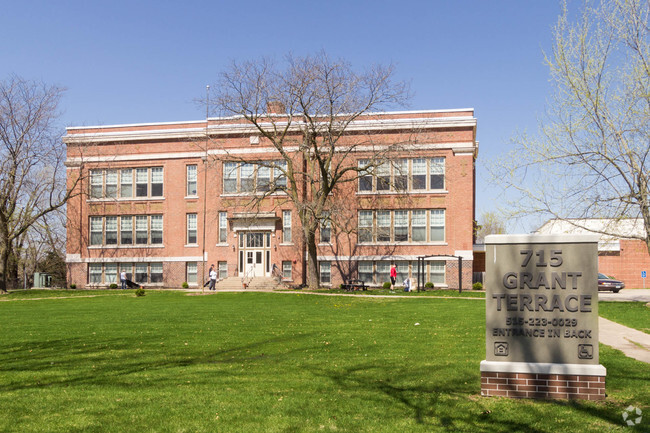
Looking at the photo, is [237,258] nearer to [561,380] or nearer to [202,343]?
[202,343]

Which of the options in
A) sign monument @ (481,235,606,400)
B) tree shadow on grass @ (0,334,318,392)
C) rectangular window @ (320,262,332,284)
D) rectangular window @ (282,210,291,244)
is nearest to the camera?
sign monument @ (481,235,606,400)

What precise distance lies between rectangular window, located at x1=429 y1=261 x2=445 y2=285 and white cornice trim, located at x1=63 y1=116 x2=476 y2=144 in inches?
392

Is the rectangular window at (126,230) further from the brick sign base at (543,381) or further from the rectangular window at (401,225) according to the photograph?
the brick sign base at (543,381)

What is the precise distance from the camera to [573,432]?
7.21 m

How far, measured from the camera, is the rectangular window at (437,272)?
1876 inches

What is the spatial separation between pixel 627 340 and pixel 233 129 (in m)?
37.0

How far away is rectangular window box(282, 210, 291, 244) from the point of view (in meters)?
49.7

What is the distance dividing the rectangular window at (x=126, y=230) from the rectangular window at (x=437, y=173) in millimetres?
24297

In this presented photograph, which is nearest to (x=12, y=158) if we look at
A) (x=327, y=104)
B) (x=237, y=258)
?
(x=237, y=258)

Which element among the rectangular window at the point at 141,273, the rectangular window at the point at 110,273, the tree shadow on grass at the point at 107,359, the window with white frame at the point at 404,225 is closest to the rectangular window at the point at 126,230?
the rectangular window at the point at 141,273

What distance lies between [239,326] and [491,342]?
11079mm

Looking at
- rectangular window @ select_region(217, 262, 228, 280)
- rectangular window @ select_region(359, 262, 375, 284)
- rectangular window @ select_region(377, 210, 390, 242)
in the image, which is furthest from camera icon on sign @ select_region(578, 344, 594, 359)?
rectangular window @ select_region(217, 262, 228, 280)

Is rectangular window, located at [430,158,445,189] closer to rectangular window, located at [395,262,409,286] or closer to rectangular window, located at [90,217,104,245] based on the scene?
rectangular window, located at [395,262,409,286]

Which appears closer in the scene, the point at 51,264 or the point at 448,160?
the point at 448,160
